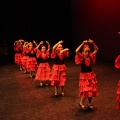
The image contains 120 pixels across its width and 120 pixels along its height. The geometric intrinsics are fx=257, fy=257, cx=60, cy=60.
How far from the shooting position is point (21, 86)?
8.80 metres

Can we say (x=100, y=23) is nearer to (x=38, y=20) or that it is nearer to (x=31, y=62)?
(x=38, y=20)

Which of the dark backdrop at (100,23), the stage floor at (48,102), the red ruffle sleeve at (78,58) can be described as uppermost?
Answer: the dark backdrop at (100,23)

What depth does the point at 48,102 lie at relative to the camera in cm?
670

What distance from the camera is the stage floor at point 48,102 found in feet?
18.4

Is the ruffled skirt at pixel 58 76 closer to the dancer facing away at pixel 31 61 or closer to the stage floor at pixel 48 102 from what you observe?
the stage floor at pixel 48 102

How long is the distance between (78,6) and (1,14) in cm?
519

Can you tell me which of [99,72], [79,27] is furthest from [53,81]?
[79,27]

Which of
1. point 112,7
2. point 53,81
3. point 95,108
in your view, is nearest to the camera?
point 95,108

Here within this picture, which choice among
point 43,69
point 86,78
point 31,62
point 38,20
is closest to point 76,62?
point 86,78

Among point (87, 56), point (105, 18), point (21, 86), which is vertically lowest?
point (21, 86)

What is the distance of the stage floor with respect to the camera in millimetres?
5621

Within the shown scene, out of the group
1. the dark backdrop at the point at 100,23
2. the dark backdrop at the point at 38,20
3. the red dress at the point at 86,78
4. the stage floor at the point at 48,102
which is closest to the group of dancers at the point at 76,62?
the red dress at the point at 86,78

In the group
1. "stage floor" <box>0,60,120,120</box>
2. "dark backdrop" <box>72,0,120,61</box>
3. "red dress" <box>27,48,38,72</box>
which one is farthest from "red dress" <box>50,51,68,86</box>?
"dark backdrop" <box>72,0,120,61</box>

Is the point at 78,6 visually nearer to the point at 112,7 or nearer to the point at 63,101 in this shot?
the point at 112,7
